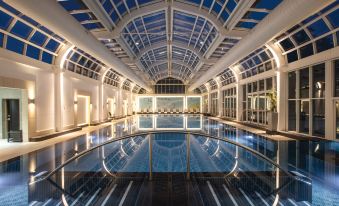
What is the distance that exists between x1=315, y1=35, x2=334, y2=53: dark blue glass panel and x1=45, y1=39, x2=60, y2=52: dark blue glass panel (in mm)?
12113

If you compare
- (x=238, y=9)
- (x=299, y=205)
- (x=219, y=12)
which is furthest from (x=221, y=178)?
(x=219, y=12)

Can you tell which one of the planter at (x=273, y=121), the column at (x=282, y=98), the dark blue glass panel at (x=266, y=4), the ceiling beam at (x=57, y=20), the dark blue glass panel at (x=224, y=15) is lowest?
the planter at (x=273, y=121)

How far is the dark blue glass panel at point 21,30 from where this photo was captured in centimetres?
962

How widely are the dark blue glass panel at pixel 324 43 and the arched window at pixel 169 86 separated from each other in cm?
3548

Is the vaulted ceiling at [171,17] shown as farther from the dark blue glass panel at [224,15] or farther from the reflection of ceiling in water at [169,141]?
the reflection of ceiling in water at [169,141]

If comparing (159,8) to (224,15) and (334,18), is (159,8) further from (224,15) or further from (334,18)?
(334,18)

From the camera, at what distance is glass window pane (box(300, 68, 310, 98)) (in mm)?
12074

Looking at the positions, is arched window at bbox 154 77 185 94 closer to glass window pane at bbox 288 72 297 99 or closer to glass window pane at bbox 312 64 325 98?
glass window pane at bbox 288 72 297 99

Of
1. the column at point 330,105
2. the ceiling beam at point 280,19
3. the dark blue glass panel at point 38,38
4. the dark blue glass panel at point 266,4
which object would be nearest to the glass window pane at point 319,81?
the column at point 330,105

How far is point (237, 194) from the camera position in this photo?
14.6 feet

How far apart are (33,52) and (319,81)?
12740 millimetres

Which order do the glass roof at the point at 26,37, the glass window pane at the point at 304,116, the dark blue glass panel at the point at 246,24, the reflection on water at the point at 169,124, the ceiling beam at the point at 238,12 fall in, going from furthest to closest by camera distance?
the reflection on water at the point at 169,124, the glass window pane at the point at 304,116, the dark blue glass panel at the point at 246,24, the ceiling beam at the point at 238,12, the glass roof at the point at 26,37

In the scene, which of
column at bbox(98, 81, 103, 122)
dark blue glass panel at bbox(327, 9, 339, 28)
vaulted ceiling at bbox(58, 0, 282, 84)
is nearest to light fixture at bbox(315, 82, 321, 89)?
dark blue glass panel at bbox(327, 9, 339, 28)

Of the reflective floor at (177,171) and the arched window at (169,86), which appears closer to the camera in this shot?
the reflective floor at (177,171)
